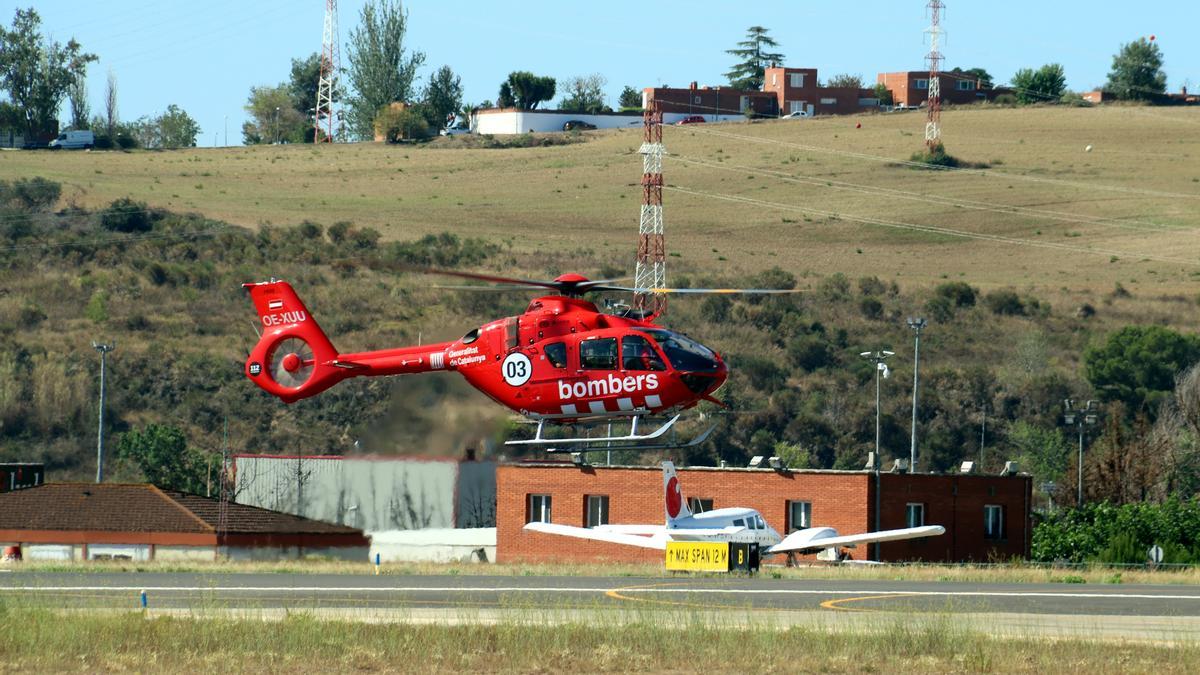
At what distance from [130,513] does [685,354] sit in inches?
1455

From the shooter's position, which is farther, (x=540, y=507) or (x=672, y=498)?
(x=540, y=507)

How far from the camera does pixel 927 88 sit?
193250 millimetres

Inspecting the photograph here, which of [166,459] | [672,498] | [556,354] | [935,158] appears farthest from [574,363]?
[935,158]

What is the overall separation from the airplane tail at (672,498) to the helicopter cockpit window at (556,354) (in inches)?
845

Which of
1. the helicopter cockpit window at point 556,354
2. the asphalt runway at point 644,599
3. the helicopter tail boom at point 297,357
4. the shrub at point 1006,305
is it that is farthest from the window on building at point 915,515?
the shrub at point 1006,305

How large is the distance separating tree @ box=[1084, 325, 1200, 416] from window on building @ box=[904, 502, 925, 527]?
48.2 meters

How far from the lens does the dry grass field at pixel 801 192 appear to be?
425 ft

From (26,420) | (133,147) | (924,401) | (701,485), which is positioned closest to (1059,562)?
(701,485)

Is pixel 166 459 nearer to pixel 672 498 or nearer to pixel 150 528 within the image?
pixel 150 528

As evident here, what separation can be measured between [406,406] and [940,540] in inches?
1048

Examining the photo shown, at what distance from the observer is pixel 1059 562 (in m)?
61.3

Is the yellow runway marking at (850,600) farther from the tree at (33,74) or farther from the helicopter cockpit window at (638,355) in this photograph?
the tree at (33,74)

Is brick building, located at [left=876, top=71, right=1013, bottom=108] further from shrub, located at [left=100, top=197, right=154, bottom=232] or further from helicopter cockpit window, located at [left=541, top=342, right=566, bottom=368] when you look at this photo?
helicopter cockpit window, located at [left=541, top=342, right=566, bottom=368]

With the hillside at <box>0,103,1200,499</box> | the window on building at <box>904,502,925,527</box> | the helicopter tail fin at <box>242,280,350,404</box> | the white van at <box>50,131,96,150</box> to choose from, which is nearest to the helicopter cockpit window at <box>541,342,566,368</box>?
the helicopter tail fin at <box>242,280,350,404</box>
